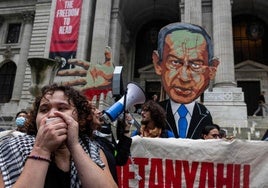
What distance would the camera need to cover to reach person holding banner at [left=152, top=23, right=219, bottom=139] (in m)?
6.52

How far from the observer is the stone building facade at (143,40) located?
1839cm

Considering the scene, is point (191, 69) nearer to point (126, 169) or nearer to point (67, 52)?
point (126, 169)

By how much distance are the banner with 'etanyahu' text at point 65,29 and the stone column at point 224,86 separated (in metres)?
10.4

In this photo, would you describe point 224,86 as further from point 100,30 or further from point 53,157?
point 53,157

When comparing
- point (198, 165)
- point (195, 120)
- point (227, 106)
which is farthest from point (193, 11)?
point (198, 165)

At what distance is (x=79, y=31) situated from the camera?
70.6ft

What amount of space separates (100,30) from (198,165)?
1880cm

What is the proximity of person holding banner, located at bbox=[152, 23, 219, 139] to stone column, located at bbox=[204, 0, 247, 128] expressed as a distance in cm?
913

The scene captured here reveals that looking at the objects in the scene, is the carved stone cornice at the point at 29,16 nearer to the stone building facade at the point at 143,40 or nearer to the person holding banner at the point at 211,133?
the stone building facade at the point at 143,40

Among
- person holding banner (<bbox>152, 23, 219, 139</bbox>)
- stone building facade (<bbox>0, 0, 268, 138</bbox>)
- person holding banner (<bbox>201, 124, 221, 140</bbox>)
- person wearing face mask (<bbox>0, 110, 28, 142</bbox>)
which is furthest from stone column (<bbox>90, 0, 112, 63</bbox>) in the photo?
person holding banner (<bbox>201, 124, 221, 140</bbox>)

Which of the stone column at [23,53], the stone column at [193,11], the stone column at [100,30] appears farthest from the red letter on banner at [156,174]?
the stone column at [23,53]

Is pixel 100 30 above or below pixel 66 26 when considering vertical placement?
below

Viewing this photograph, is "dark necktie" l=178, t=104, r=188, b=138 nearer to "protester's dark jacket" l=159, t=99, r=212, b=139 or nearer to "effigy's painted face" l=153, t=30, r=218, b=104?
"protester's dark jacket" l=159, t=99, r=212, b=139

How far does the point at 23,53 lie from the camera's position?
89.8ft
